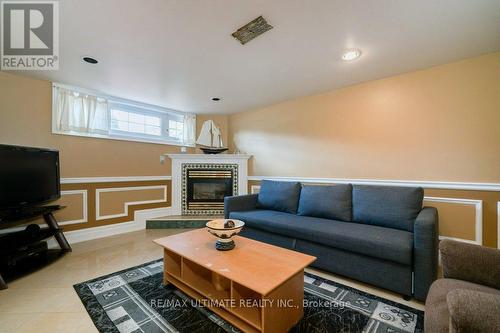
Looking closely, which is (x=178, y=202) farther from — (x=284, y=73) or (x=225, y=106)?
(x=284, y=73)

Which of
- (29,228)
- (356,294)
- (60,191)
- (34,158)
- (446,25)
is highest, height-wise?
(446,25)

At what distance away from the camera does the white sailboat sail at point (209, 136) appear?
3980 mm

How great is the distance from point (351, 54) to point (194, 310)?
2.66 m

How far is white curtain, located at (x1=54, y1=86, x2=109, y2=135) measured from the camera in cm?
288

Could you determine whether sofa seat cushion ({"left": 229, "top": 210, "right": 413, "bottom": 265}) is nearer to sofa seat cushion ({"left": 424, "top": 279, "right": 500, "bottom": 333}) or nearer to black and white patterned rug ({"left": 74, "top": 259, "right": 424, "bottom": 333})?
black and white patterned rug ({"left": 74, "top": 259, "right": 424, "bottom": 333})

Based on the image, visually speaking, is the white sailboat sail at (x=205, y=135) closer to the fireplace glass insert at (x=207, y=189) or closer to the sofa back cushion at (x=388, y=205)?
the fireplace glass insert at (x=207, y=189)

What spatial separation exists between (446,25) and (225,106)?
2989 millimetres

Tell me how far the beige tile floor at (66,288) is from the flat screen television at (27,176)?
762 mm

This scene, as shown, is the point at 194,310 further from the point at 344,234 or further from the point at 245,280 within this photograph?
the point at 344,234

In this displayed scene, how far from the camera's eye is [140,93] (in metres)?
3.19

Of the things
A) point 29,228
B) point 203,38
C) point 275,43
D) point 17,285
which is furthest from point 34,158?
point 275,43

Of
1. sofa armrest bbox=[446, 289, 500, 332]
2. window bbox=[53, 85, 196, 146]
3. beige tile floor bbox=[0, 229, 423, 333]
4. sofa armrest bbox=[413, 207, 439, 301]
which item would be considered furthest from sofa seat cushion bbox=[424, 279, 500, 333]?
window bbox=[53, 85, 196, 146]

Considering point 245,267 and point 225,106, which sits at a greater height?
point 225,106

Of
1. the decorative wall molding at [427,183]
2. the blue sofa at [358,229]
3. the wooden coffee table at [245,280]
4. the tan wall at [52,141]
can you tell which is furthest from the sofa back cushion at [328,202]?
the tan wall at [52,141]
